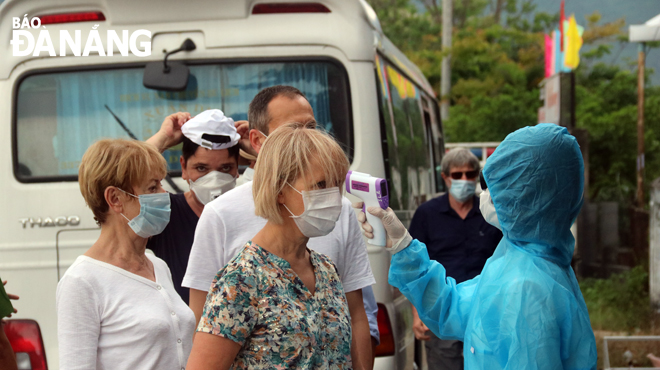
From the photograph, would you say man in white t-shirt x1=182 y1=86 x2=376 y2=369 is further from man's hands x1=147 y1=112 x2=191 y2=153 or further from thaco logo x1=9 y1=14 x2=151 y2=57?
thaco logo x1=9 y1=14 x2=151 y2=57

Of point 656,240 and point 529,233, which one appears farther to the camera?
point 656,240

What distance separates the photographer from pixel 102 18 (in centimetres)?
405

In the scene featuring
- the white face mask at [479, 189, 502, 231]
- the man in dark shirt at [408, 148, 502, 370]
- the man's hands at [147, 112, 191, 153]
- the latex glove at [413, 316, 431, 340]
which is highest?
the man's hands at [147, 112, 191, 153]

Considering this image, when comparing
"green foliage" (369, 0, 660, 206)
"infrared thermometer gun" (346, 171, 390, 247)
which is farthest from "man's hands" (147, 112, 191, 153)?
"green foliage" (369, 0, 660, 206)

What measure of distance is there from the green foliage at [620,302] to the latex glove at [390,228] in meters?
7.96

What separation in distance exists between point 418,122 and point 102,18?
3.62 m

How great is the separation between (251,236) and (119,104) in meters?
1.84

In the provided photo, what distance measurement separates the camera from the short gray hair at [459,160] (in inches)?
195

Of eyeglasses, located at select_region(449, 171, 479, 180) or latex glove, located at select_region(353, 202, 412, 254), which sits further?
eyeglasses, located at select_region(449, 171, 479, 180)

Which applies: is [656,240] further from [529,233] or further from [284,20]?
[529,233]

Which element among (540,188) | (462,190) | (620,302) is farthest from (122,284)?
(620,302)

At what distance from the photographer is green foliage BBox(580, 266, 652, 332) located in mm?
9750

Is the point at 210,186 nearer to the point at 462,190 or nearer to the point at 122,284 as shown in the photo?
the point at 122,284

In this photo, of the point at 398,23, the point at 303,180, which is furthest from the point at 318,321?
the point at 398,23
